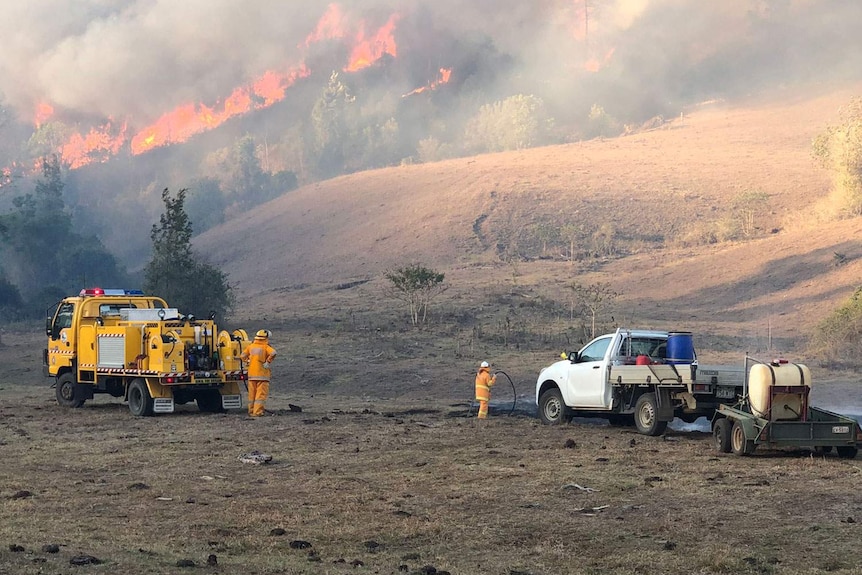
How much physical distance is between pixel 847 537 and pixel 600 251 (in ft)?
201

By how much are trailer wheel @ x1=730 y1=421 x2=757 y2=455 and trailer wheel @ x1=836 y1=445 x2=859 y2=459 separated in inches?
47.2

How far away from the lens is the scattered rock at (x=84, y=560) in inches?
349

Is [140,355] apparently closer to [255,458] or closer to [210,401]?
[210,401]

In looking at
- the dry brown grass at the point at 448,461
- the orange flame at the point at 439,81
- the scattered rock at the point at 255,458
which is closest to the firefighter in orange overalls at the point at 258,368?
the dry brown grass at the point at 448,461

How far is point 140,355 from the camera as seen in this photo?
22500mm

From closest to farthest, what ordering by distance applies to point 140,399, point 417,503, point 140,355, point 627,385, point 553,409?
point 417,503 < point 627,385 < point 553,409 < point 140,355 < point 140,399

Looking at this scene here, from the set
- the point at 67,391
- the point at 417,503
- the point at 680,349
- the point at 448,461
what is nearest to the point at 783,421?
the point at 680,349

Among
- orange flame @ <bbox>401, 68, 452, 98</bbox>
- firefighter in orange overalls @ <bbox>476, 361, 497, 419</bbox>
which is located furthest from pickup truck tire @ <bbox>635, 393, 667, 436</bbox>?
orange flame @ <bbox>401, 68, 452, 98</bbox>

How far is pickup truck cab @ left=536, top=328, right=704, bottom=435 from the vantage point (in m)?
18.2

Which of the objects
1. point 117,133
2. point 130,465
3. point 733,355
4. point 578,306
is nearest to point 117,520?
point 130,465

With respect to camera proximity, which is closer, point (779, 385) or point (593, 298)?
point (779, 385)

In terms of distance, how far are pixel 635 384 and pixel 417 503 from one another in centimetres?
741

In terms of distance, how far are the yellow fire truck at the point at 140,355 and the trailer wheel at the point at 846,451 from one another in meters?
11.6

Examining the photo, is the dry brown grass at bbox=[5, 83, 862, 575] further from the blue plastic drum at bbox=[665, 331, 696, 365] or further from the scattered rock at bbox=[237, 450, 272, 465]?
the blue plastic drum at bbox=[665, 331, 696, 365]
